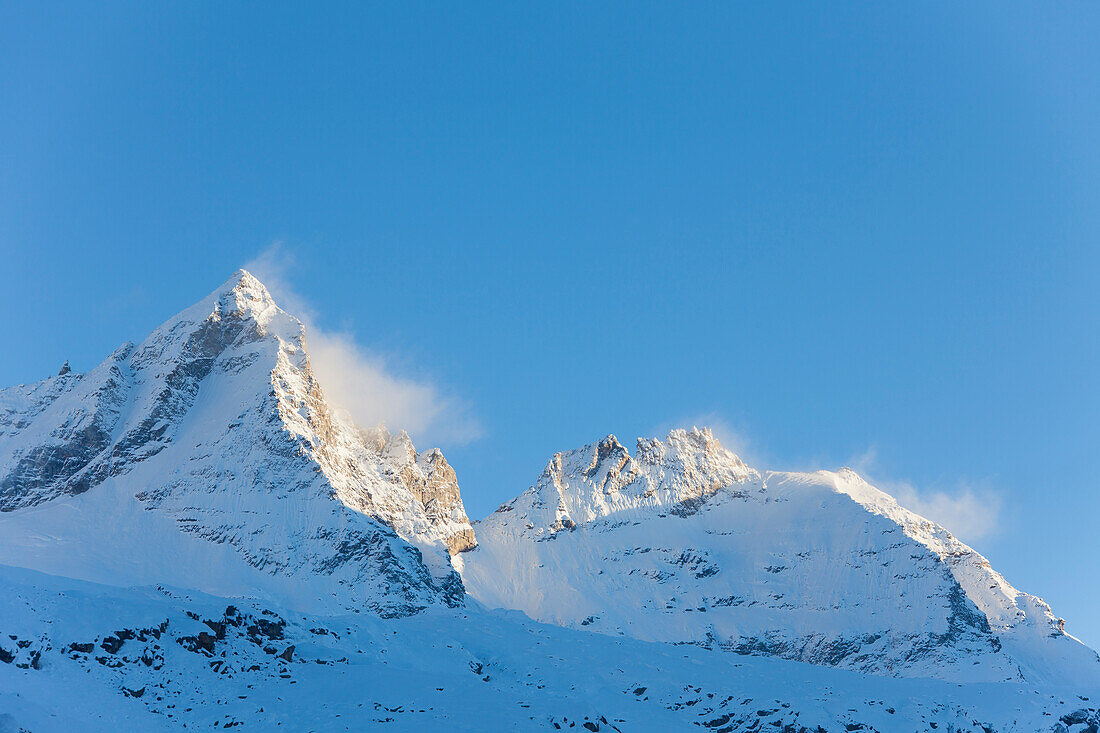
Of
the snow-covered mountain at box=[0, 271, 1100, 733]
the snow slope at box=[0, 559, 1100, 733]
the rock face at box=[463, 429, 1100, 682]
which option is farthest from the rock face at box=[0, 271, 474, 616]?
the rock face at box=[463, 429, 1100, 682]

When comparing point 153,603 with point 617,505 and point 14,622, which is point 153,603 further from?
point 617,505

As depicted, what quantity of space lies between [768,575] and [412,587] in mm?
74109

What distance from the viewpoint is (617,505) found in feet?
615

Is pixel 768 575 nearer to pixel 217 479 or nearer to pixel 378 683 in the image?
pixel 217 479

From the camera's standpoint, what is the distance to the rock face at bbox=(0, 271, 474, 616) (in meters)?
107

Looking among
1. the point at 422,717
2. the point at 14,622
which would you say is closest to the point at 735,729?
the point at 422,717

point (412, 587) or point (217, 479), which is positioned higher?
point (217, 479)

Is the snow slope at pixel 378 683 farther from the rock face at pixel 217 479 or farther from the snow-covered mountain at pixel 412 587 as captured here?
the rock face at pixel 217 479

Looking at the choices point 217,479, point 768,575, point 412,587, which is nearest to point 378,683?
point 412,587

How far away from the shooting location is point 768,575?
16288 centimetres

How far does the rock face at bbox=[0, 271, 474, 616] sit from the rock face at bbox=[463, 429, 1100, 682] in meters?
25.6

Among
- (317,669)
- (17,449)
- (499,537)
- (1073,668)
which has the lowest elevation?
(317,669)

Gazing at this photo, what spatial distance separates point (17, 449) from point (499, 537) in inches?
3249

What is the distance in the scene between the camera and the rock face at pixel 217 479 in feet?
351
